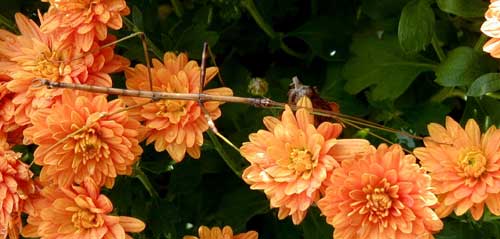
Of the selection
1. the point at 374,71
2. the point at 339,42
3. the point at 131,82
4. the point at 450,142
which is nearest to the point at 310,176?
the point at 450,142

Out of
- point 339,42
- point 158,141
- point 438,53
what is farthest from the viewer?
point 339,42

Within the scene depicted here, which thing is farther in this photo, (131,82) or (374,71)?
(374,71)

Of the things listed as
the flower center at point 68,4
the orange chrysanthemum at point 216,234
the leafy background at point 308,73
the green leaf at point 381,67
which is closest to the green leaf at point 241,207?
the leafy background at point 308,73

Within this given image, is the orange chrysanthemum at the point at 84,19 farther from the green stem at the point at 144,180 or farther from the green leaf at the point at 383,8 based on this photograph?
the green leaf at the point at 383,8

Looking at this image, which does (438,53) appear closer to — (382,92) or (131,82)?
(382,92)

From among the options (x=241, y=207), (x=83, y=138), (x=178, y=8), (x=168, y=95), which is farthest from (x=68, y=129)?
(x=178, y=8)
